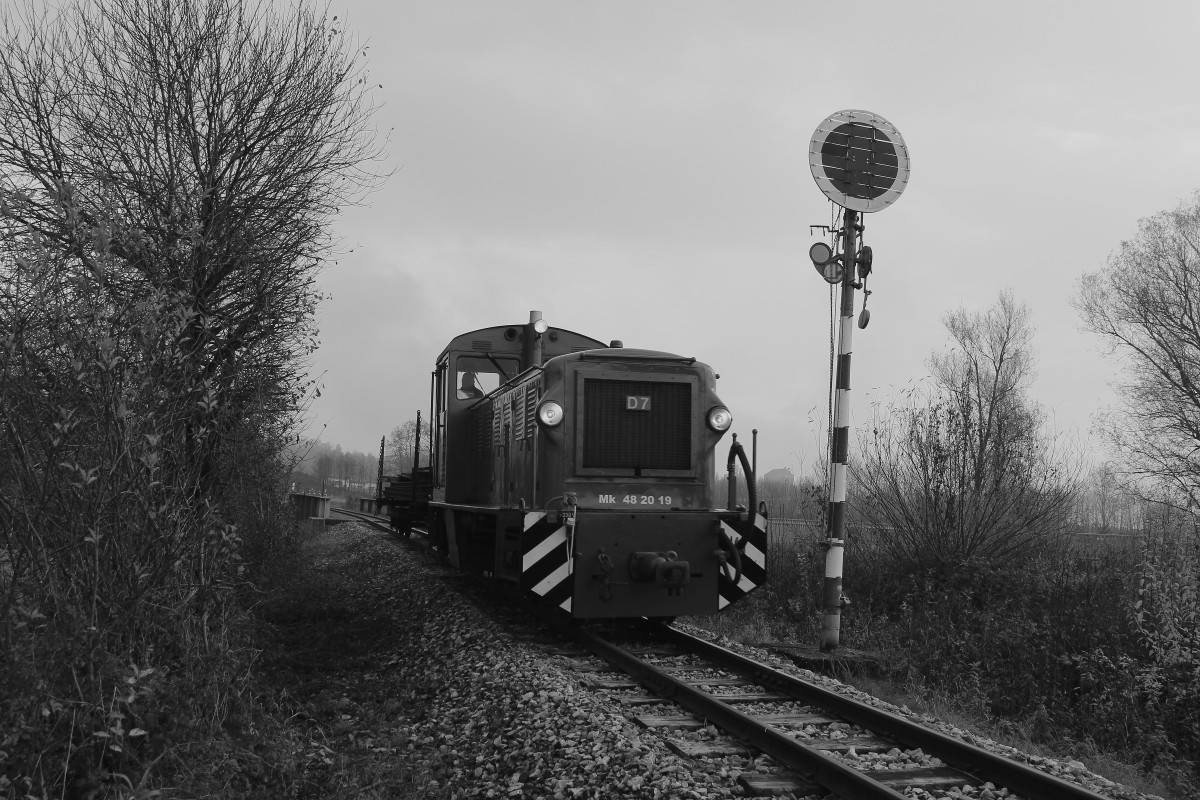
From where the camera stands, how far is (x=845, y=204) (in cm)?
867

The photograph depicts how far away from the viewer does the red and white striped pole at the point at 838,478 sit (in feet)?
27.1

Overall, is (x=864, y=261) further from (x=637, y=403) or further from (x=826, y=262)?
(x=637, y=403)

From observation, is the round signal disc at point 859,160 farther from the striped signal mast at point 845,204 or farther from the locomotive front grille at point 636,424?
the locomotive front grille at point 636,424

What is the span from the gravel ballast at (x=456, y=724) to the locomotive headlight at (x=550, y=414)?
1966 millimetres

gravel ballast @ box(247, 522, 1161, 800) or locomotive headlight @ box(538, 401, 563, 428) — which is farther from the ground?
locomotive headlight @ box(538, 401, 563, 428)

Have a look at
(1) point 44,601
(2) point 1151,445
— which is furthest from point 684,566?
(2) point 1151,445

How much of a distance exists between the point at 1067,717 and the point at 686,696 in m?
4.07

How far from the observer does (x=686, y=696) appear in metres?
5.94

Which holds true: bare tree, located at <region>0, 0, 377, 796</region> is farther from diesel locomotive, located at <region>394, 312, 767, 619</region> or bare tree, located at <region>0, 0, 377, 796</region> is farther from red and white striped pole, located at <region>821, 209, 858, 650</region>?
red and white striped pole, located at <region>821, 209, 858, 650</region>

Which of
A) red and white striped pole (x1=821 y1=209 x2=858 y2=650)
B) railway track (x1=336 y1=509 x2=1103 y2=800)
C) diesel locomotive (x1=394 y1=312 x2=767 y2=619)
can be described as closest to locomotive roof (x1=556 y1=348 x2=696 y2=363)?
diesel locomotive (x1=394 y1=312 x2=767 y2=619)

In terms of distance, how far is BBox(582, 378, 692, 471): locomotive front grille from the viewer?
8.23m

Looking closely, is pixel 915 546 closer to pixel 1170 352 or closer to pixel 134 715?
pixel 134 715

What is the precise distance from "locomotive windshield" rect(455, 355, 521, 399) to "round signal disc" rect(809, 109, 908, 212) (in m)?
4.44

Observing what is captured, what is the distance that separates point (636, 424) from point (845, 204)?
9.84 ft
